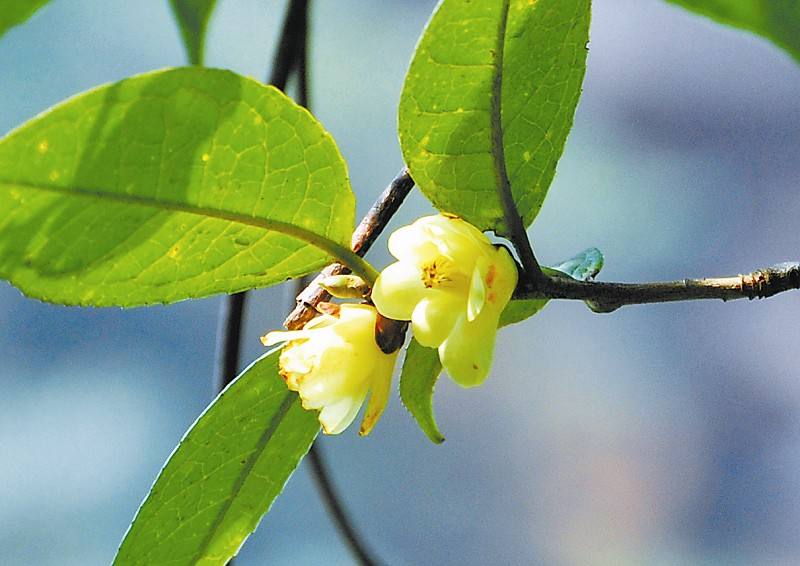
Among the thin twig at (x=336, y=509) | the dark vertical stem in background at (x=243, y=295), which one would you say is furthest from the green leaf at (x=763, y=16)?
the thin twig at (x=336, y=509)

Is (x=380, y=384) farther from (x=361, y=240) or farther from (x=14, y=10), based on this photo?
(x=14, y=10)

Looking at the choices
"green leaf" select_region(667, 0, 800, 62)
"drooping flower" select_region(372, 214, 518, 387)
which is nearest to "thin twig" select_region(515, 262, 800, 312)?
"drooping flower" select_region(372, 214, 518, 387)

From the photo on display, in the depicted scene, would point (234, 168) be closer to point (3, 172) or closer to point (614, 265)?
point (3, 172)

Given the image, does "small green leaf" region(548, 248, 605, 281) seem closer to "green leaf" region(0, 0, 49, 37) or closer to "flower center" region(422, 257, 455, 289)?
"flower center" region(422, 257, 455, 289)

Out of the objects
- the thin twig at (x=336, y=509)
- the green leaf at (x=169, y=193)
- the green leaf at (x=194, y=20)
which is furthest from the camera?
the thin twig at (x=336, y=509)

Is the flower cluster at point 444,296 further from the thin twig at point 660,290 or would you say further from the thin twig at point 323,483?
the thin twig at point 323,483

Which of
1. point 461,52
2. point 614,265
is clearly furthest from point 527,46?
point 614,265

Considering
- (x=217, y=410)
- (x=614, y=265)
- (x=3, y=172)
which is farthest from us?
(x=614, y=265)
